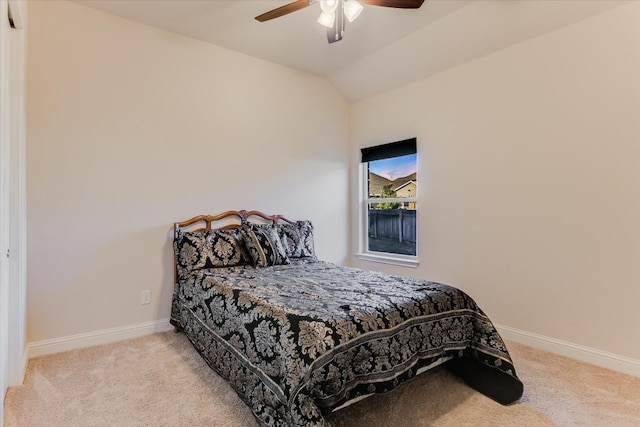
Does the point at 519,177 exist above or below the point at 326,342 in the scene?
above

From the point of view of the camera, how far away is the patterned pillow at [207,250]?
2.86 metres

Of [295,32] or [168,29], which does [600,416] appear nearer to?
[295,32]

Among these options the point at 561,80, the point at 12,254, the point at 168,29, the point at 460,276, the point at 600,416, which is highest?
the point at 168,29

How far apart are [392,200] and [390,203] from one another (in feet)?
0.18

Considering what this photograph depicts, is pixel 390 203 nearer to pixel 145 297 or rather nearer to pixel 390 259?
pixel 390 259

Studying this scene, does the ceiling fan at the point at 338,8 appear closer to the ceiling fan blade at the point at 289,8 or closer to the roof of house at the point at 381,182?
the ceiling fan blade at the point at 289,8

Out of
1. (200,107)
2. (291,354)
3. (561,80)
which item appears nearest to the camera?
(291,354)

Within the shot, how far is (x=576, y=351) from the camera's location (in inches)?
97.8

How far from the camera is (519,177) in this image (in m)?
2.82

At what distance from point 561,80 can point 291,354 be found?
287 centimetres

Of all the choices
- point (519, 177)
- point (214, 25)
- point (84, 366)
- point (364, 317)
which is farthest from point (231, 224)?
point (519, 177)

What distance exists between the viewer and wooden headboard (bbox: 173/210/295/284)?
307 centimetres

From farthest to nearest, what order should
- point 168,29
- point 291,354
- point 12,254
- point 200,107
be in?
1. point 200,107
2. point 168,29
3. point 12,254
4. point 291,354

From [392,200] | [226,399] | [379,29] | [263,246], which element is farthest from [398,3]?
[226,399]
